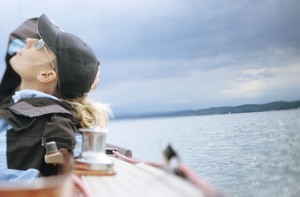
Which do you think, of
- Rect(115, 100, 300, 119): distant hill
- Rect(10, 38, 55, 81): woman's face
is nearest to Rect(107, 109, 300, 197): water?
Rect(115, 100, 300, 119): distant hill

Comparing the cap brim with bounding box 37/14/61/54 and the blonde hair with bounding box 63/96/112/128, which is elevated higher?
the cap brim with bounding box 37/14/61/54

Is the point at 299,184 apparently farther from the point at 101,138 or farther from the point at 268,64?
the point at 101,138

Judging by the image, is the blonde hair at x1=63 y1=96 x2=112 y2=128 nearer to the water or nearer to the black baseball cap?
the black baseball cap

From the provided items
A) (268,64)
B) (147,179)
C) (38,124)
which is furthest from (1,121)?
(268,64)

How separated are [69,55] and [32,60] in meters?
0.17

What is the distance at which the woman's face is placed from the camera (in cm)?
155

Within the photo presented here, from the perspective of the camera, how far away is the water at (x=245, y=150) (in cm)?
98

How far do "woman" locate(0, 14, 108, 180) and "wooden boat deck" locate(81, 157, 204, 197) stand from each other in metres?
0.35

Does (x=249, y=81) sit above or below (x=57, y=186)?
above

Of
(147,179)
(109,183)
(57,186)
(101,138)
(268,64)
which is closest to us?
(57,186)

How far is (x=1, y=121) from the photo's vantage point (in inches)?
55.9

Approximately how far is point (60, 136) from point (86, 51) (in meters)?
0.41

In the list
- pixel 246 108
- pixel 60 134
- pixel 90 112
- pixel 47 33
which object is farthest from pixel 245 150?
pixel 47 33

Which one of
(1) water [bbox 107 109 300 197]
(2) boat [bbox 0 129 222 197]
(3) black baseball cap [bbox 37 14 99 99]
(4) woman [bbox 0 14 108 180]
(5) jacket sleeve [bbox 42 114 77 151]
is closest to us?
(2) boat [bbox 0 129 222 197]
